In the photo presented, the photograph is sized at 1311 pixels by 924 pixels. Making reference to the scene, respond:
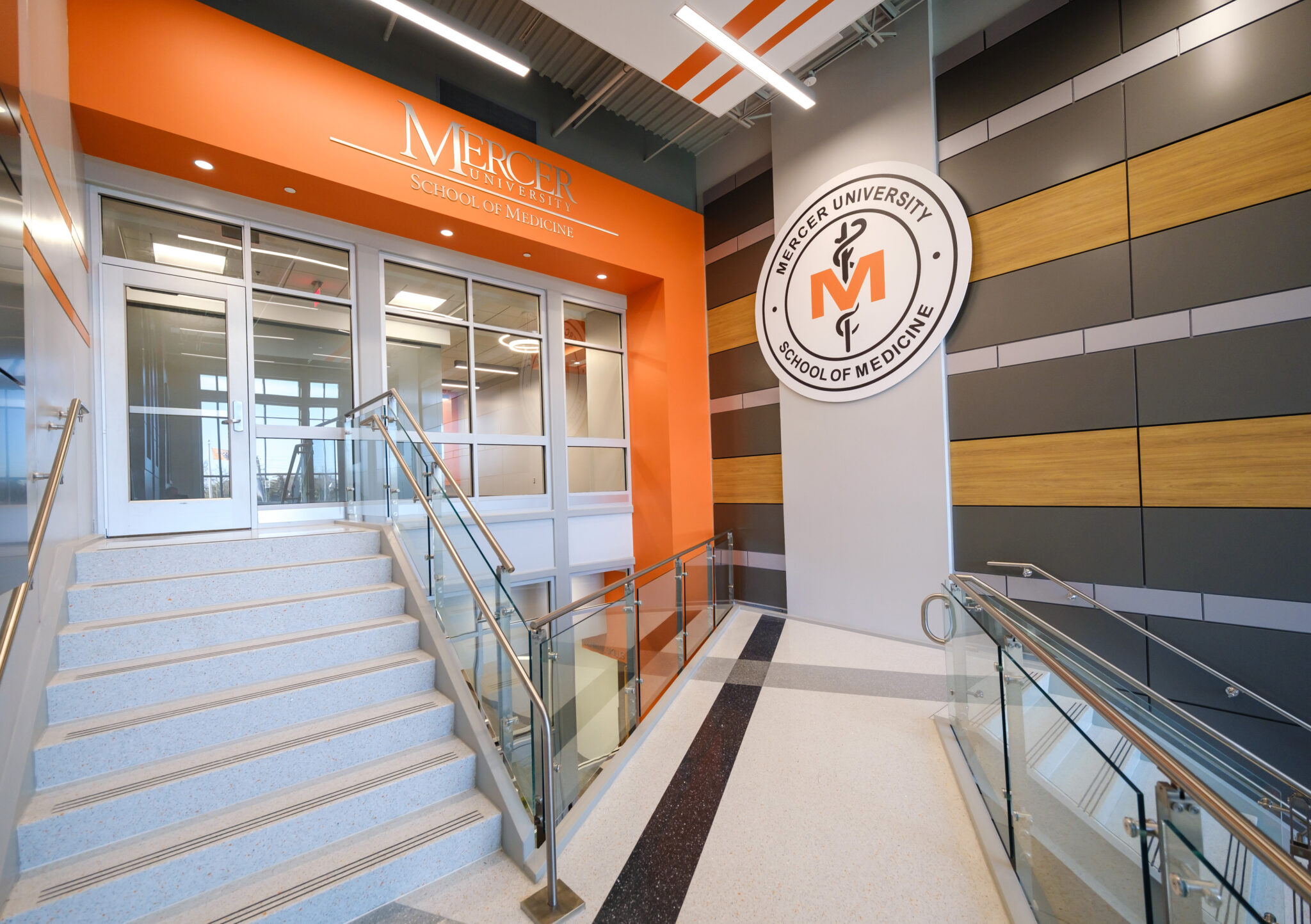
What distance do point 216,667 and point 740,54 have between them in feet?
17.1

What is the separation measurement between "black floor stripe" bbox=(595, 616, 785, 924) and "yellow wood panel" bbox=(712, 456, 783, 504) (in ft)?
9.11

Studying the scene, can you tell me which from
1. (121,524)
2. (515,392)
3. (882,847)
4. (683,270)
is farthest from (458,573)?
(683,270)

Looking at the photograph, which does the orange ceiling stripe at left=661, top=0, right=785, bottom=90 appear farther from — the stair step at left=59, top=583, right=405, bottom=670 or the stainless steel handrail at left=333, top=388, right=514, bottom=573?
the stair step at left=59, top=583, right=405, bottom=670

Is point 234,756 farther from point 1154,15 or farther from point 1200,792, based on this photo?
point 1154,15

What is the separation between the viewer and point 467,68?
5.36m

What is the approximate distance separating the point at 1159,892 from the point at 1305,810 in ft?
4.75

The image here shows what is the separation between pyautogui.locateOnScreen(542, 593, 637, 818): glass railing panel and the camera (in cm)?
250

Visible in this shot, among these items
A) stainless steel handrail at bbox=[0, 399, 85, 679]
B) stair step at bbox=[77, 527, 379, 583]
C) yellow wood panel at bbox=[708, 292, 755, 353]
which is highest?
yellow wood panel at bbox=[708, 292, 755, 353]

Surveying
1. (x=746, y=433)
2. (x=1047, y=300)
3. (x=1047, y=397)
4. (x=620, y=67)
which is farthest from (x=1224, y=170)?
(x=620, y=67)

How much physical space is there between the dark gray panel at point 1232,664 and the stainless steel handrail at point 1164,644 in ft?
0.11

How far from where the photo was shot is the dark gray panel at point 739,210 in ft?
20.1

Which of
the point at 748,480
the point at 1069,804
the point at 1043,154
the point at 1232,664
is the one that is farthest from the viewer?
the point at 748,480

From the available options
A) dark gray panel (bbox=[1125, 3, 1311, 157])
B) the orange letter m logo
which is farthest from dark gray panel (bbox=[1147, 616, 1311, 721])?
the orange letter m logo

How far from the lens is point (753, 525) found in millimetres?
6258
